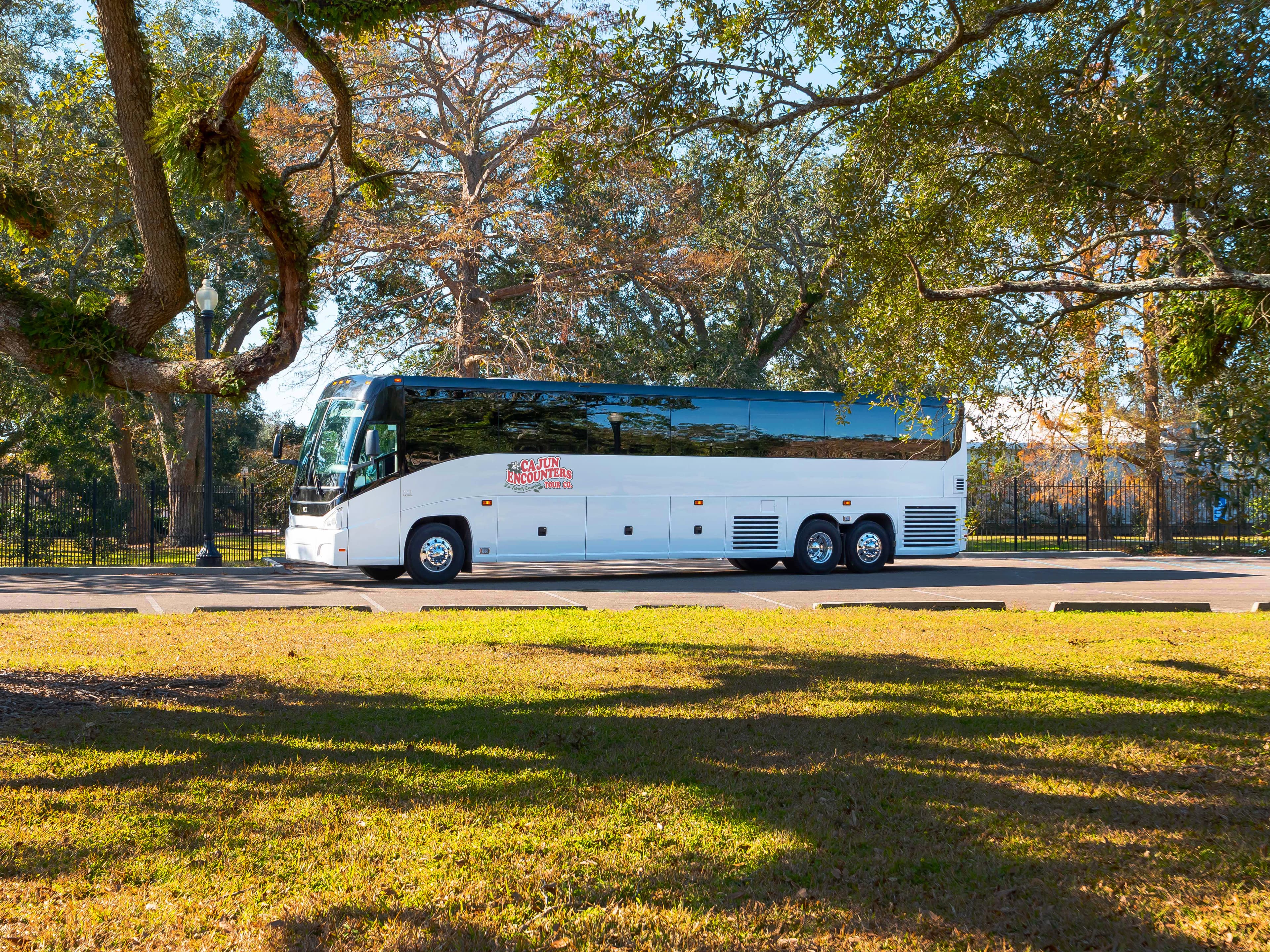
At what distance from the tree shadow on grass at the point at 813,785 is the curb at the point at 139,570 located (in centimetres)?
1412

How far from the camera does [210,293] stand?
1983 cm

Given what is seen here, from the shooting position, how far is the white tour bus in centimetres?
1759

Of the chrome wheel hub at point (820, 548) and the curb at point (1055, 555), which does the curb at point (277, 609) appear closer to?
the chrome wheel hub at point (820, 548)

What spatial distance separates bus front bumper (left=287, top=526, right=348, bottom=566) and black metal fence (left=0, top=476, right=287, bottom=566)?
4.97 meters

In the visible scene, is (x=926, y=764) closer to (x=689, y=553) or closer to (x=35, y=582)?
(x=689, y=553)

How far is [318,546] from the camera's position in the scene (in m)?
17.7

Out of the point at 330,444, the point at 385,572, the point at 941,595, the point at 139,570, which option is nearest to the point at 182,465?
the point at 139,570

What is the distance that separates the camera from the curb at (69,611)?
11750 mm

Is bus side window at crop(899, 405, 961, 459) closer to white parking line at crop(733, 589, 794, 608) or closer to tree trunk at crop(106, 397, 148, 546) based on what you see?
white parking line at crop(733, 589, 794, 608)

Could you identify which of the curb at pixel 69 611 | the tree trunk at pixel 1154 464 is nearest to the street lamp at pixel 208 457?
the curb at pixel 69 611

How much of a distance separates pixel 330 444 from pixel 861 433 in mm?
10927

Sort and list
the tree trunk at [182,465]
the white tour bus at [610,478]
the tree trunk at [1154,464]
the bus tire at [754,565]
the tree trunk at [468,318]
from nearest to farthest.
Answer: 1. the white tour bus at [610,478]
2. the bus tire at [754,565]
3. the tree trunk at [468,318]
4. the tree trunk at [182,465]
5. the tree trunk at [1154,464]

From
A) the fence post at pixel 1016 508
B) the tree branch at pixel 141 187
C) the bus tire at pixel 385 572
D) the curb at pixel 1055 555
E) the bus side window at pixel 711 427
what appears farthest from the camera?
the fence post at pixel 1016 508

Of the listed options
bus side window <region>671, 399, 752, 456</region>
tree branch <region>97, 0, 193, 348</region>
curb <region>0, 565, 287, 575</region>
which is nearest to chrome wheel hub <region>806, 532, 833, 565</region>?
bus side window <region>671, 399, 752, 456</region>
